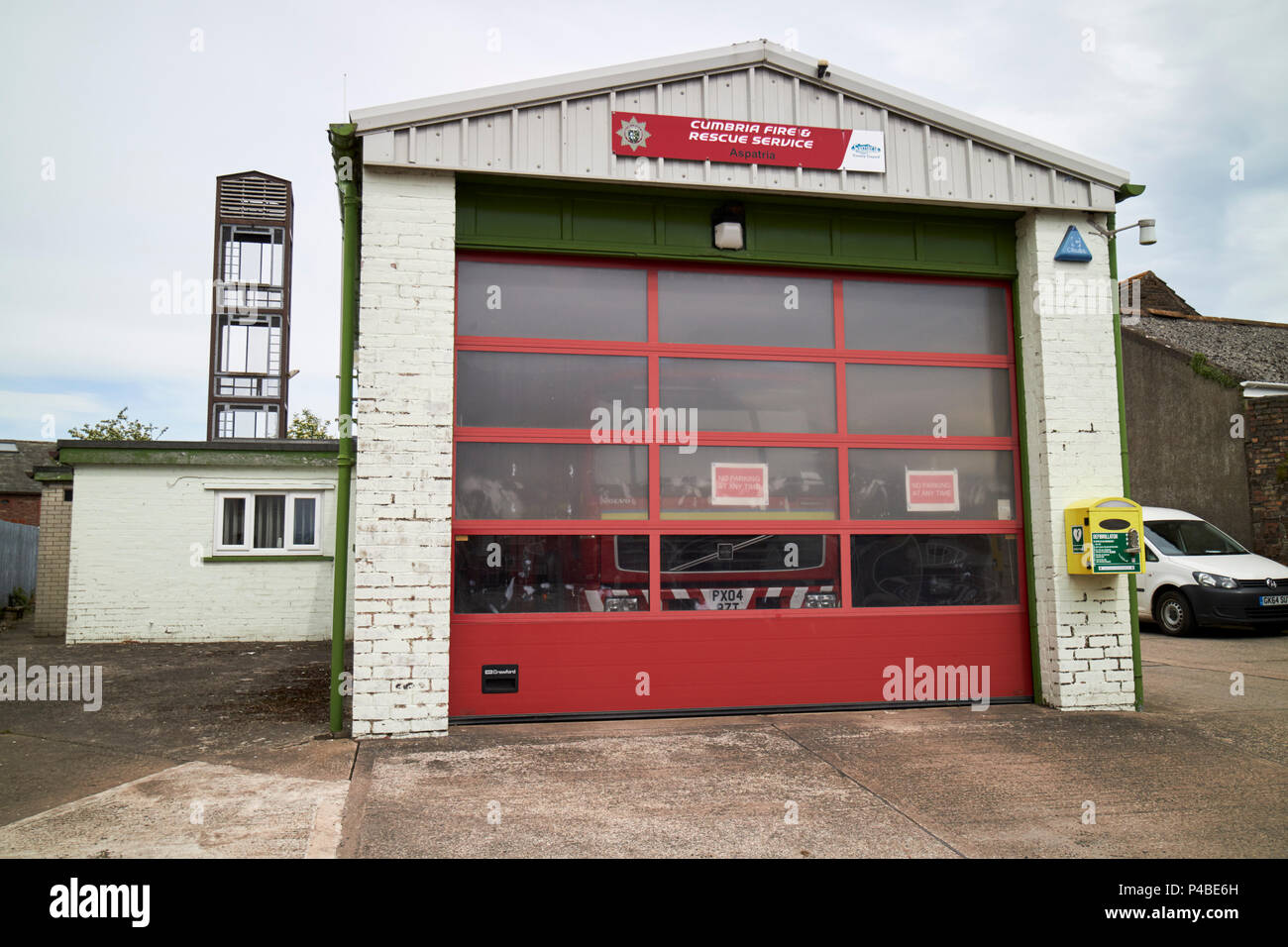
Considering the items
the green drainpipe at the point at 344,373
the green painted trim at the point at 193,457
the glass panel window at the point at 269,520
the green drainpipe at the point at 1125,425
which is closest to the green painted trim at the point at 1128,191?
the green drainpipe at the point at 1125,425

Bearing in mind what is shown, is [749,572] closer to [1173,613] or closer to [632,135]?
[632,135]

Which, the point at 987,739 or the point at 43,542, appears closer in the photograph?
the point at 987,739

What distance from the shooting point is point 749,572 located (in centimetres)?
637

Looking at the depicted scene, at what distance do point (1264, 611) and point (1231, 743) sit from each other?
6.74 metres

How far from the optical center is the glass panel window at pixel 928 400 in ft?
22.0

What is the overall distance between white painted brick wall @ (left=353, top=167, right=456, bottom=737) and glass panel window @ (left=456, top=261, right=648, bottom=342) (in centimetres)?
30

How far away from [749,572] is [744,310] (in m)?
2.02

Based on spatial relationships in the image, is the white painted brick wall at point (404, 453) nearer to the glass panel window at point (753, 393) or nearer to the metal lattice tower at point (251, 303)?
the glass panel window at point (753, 393)

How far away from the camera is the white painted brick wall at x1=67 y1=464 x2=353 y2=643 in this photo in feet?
39.3

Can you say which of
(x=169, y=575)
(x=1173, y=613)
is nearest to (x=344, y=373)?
(x=169, y=575)

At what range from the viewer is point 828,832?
153 inches

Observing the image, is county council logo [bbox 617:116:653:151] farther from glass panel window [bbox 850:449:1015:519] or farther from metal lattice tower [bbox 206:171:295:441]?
metal lattice tower [bbox 206:171:295:441]
